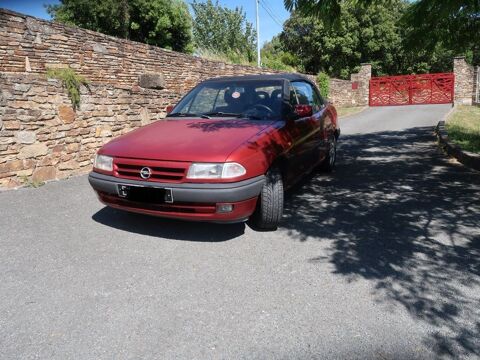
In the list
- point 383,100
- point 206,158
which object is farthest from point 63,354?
point 383,100

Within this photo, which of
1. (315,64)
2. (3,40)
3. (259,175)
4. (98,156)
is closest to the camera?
(259,175)

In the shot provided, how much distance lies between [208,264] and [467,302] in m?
1.89

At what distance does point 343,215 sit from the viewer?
15.0 ft

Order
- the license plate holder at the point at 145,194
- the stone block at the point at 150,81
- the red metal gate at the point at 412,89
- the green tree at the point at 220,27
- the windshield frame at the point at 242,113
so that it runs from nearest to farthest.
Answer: the license plate holder at the point at 145,194 → the windshield frame at the point at 242,113 → the stone block at the point at 150,81 → the red metal gate at the point at 412,89 → the green tree at the point at 220,27

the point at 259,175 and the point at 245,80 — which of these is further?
the point at 245,80

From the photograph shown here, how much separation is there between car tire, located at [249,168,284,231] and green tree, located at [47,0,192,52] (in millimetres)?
22830

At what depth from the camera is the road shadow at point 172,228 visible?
393cm

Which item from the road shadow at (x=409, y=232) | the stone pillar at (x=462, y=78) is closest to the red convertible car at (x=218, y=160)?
the road shadow at (x=409, y=232)

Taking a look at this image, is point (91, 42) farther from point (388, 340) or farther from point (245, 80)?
point (388, 340)

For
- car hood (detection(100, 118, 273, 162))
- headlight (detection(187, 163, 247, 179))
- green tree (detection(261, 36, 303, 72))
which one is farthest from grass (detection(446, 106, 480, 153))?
green tree (detection(261, 36, 303, 72))

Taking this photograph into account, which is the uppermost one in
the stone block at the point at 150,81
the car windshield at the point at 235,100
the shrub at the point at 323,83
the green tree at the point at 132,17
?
the green tree at the point at 132,17

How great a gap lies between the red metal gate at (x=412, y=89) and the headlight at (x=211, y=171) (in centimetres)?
2573

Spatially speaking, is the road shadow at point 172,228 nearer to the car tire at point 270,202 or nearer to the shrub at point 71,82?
the car tire at point 270,202

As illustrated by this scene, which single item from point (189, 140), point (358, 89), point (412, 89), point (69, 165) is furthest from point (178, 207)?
point (412, 89)
